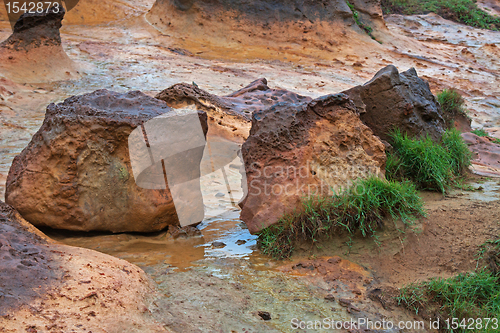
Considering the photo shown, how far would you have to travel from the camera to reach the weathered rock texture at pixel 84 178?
3090 mm

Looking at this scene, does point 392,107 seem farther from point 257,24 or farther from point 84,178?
point 257,24

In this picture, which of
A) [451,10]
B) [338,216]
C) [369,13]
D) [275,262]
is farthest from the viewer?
[451,10]

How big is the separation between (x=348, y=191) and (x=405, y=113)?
1573mm

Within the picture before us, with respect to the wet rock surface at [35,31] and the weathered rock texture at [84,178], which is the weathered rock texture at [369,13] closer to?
the wet rock surface at [35,31]

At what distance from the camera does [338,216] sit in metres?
3.04

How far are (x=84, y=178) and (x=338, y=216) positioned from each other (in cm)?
185

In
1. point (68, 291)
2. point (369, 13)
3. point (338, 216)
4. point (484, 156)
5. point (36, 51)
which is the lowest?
point (484, 156)

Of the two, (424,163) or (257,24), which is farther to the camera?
(257,24)

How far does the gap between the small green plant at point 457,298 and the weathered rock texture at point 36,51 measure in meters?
6.90

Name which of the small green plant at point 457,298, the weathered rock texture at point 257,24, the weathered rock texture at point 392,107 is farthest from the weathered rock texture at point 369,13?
the small green plant at point 457,298

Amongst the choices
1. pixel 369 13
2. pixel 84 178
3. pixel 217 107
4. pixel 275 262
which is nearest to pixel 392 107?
pixel 217 107

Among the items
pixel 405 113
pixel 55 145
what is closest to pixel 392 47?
pixel 405 113

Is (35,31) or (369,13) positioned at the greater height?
(369,13)

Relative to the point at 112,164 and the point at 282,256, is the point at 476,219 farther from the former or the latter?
the point at 112,164
